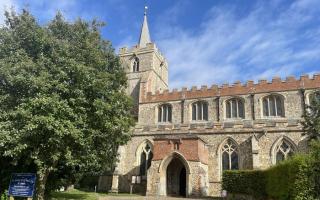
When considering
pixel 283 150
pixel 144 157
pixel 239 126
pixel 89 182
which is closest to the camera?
pixel 283 150

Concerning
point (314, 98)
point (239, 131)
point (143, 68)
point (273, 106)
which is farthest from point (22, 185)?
point (143, 68)

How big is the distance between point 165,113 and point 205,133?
927 centimetres

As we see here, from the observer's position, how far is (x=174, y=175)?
96.5ft

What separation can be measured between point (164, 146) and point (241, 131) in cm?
702

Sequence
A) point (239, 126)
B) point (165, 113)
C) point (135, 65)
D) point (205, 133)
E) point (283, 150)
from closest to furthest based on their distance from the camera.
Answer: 1. point (283, 150)
2. point (239, 126)
3. point (205, 133)
4. point (165, 113)
5. point (135, 65)

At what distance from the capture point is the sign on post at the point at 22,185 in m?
14.0

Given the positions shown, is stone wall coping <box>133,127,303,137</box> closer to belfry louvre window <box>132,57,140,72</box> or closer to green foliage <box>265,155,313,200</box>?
green foliage <box>265,155,313,200</box>

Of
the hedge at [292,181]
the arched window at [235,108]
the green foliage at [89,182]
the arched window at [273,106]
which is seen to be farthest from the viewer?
the green foliage at [89,182]

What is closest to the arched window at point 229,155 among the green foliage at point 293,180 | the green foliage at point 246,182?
the green foliage at point 246,182

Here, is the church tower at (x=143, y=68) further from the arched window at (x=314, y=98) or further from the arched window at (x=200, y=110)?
the arched window at (x=314, y=98)

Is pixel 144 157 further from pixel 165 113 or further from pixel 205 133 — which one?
pixel 165 113

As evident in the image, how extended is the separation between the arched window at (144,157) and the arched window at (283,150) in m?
11.5

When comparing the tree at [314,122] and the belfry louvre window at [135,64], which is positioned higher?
the belfry louvre window at [135,64]

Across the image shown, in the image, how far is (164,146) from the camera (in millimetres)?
27719
